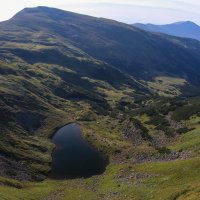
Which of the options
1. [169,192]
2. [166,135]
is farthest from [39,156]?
[169,192]

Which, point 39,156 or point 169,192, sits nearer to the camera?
point 169,192

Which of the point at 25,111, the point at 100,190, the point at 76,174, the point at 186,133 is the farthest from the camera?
the point at 25,111

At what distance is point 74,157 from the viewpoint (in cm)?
11094

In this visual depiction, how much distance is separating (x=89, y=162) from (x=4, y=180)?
2928cm

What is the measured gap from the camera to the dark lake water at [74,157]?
325ft

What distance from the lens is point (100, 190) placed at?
81.5 meters

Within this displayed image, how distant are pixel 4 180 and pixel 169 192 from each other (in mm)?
38026

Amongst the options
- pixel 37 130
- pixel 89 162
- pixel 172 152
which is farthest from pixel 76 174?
pixel 37 130

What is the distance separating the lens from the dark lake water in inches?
3905

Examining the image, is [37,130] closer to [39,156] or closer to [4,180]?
[39,156]

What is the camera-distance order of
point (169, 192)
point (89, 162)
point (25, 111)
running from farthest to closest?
1. point (25, 111)
2. point (89, 162)
3. point (169, 192)

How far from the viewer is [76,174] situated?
97.3 m

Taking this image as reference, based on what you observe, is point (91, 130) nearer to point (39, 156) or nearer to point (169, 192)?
point (39, 156)

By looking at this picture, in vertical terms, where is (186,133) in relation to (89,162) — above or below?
above
